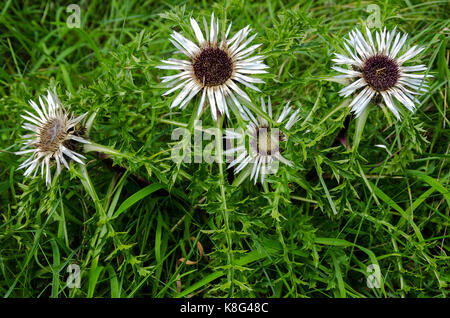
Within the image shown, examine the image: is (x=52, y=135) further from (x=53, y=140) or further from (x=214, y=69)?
(x=214, y=69)

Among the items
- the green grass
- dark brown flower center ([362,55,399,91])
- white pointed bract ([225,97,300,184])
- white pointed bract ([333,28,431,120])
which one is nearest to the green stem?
the green grass

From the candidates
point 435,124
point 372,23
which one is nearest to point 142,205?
point 372,23

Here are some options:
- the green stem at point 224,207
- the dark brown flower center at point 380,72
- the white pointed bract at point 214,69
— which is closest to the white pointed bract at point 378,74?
the dark brown flower center at point 380,72

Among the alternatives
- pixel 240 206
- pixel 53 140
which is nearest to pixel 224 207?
pixel 240 206

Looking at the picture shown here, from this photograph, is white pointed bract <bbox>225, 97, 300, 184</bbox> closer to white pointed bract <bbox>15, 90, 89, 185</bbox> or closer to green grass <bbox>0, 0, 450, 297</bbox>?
green grass <bbox>0, 0, 450, 297</bbox>

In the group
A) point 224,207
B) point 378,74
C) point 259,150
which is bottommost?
point 224,207

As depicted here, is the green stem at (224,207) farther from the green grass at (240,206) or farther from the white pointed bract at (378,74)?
the white pointed bract at (378,74)

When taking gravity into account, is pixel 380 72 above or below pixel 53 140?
above
